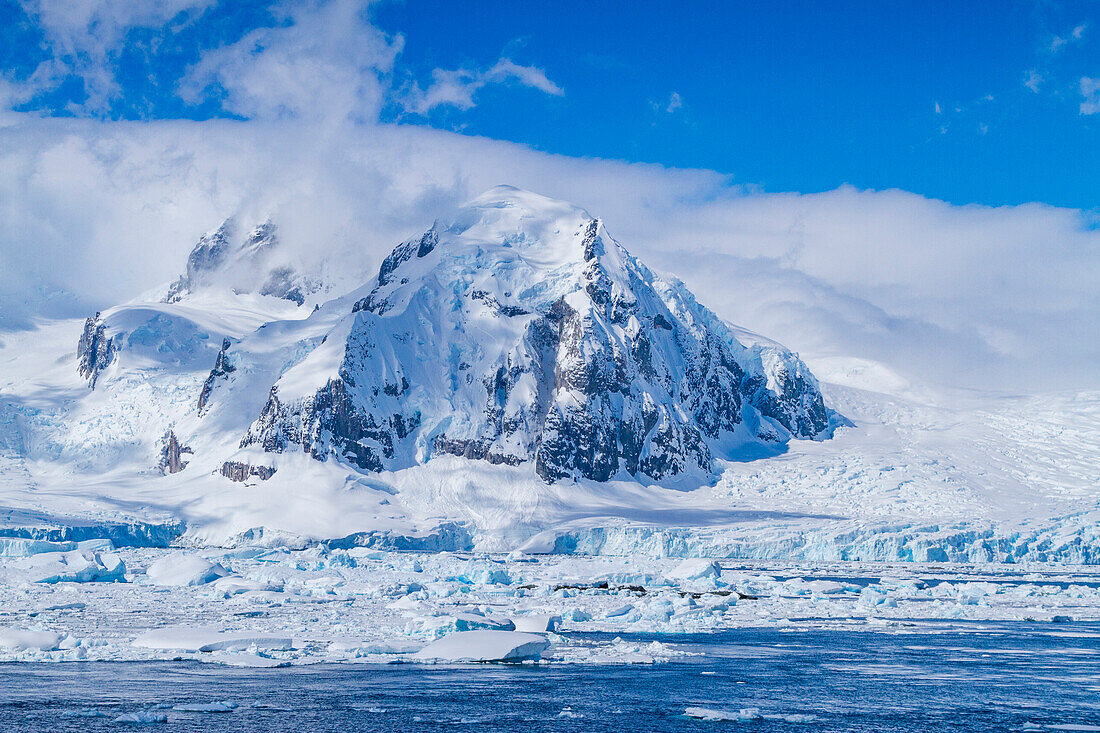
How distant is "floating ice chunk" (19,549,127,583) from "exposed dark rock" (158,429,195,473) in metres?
120

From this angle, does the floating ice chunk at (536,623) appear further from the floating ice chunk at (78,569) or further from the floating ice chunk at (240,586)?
the floating ice chunk at (78,569)

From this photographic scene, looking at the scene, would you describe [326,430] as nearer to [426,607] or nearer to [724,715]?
[426,607]

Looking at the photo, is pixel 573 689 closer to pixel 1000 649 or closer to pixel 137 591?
pixel 1000 649

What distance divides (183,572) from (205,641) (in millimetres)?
31208

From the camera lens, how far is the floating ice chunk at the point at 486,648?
41.8 meters

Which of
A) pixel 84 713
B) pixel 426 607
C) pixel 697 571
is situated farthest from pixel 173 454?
pixel 84 713

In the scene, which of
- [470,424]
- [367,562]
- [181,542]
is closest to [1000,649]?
[367,562]

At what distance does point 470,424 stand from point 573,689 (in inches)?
6002

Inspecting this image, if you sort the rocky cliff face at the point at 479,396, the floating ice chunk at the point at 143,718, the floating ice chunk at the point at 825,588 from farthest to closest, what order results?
1. the rocky cliff face at the point at 479,396
2. the floating ice chunk at the point at 825,588
3. the floating ice chunk at the point at 143,718

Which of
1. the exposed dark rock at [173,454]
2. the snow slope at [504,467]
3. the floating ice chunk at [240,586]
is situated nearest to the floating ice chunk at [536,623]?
the floating ice chunk at [240,586]

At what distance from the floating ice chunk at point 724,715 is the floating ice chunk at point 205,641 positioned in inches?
734

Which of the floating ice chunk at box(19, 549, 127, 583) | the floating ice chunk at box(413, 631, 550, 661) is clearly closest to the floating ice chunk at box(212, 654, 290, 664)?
the floating ice chunk at box(413, 631, 550, 661)

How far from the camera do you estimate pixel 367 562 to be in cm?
9919

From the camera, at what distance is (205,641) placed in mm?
42312
